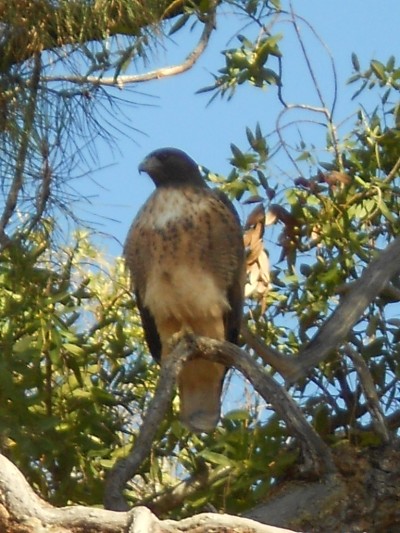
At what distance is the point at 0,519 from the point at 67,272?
172 centimetres

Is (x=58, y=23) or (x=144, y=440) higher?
(x=58, y=23)

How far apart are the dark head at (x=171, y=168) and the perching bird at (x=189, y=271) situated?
0.15m

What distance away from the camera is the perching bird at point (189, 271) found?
522 cm

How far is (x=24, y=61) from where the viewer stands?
444cm

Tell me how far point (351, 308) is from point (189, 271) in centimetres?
85

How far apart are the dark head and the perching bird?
154 millimetres

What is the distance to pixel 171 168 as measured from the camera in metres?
5.56

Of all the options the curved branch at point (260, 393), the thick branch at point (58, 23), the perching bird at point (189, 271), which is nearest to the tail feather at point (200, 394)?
the perching bird at point (189, 271)

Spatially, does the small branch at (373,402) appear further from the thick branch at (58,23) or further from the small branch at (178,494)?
the thick branch at (58,23)

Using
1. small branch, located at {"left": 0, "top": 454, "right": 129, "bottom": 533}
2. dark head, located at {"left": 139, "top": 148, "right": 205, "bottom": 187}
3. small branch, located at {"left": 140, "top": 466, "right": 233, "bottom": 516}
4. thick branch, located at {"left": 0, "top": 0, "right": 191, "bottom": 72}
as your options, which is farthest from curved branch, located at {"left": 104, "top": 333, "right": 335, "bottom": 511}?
dark head, located at {"left": 139, "top": 148, "right": 205, "bottom": 187}

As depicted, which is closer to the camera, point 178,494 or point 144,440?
point 144,440

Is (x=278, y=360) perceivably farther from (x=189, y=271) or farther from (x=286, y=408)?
(x=189, y=271)

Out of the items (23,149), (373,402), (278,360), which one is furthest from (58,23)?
(373,402)

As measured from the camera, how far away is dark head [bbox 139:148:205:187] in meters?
5.49
